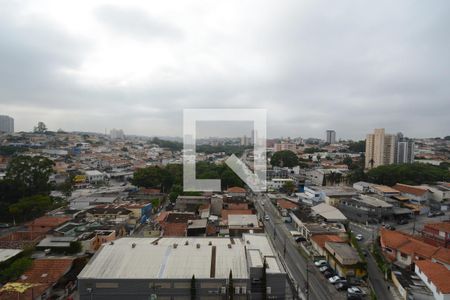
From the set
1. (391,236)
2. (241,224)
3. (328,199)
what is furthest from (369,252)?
(328,199)

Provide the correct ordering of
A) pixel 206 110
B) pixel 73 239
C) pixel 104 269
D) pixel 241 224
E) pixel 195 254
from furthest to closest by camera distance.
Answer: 1. pixel 241 224
2. pixel 206 110
3. pixel 73 239
4. pixel 195 254
5. pixel 104 269

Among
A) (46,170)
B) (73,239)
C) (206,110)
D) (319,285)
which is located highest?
(206,110)

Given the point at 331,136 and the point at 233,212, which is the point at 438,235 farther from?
the point at 331,136

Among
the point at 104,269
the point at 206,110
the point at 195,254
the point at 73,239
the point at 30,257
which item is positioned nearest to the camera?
the point at 104,269

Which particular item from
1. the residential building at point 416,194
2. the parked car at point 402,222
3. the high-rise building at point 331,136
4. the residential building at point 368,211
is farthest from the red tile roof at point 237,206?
the high-rise building at point 331,136

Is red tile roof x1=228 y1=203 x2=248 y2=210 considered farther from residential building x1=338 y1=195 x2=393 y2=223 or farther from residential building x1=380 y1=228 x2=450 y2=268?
residential building x1=380 y1=228 x2=450 y2=268

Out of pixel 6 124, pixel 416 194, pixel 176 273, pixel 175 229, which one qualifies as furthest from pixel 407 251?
pixel 6 124

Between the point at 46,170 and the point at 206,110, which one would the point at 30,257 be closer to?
the point at 206,110
